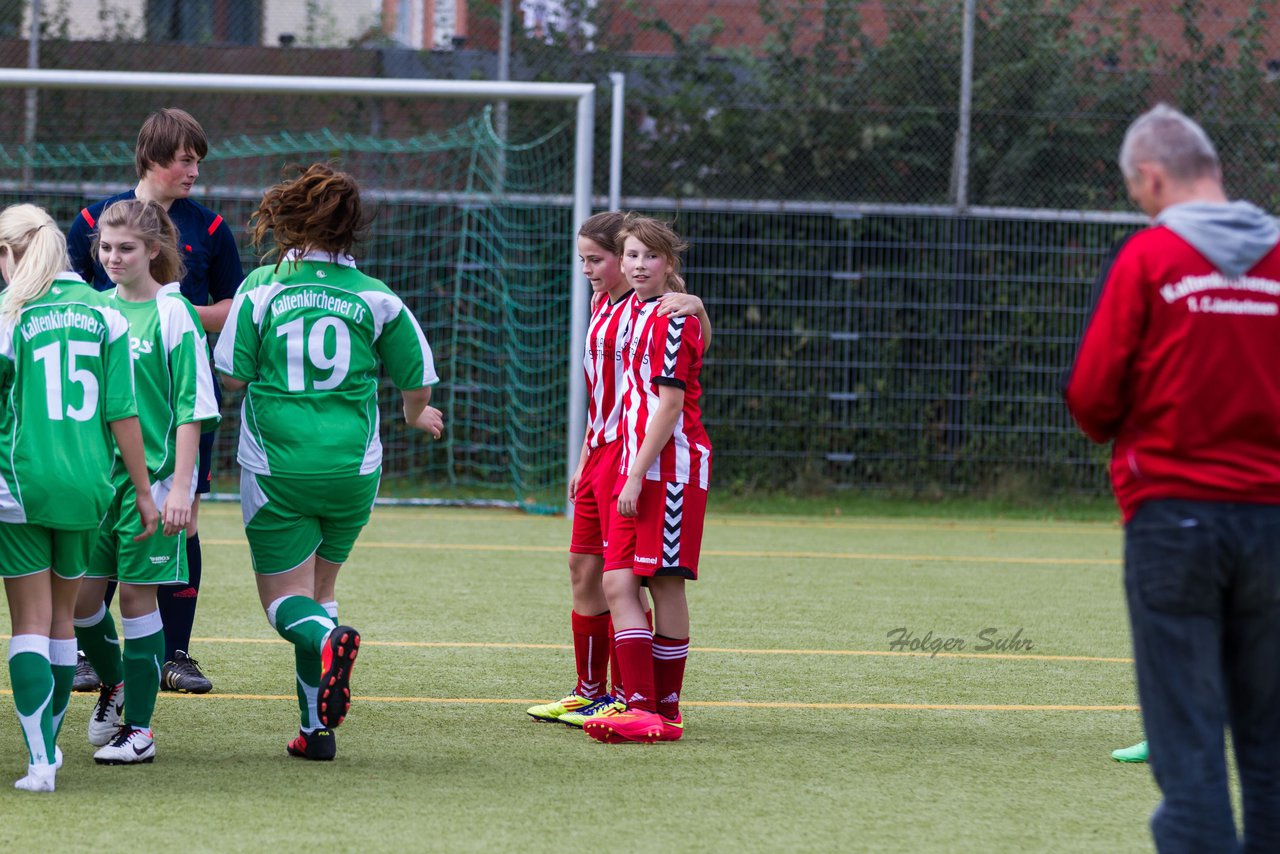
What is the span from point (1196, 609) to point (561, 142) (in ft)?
30.6

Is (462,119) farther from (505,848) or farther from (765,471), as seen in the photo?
(505,848)

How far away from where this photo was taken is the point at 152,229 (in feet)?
12.8

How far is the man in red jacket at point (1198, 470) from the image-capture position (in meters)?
2.61

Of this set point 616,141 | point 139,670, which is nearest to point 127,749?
point 139,670

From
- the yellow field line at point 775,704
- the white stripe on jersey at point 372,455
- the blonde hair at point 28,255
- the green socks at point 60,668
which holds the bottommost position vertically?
the yellow field line at point 775,704

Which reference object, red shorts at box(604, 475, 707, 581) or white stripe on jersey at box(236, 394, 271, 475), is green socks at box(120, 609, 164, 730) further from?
red shorts at box(604, 475, 707, 581)

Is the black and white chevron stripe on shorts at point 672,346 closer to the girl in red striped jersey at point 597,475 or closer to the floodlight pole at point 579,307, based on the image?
the girl in red striped jersey at point 597,475

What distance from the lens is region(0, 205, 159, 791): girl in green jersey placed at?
11.6 ft

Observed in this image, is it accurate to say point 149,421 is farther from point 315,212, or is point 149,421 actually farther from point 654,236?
point 654,236

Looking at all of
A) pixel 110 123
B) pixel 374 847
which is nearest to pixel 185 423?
pixel 374 847

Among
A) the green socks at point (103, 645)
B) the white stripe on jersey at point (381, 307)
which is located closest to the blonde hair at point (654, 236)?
the white stripe on jersey at point (381, 307)

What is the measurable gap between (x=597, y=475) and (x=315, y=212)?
1192 mm

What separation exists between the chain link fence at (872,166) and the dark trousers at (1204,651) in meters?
8.58

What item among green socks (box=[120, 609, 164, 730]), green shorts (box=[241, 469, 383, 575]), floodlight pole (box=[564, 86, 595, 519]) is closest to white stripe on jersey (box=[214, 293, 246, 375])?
green shorts (box=[241, 469, 383, 575])
